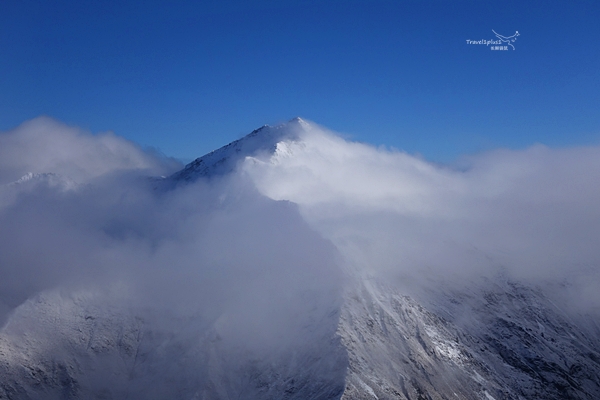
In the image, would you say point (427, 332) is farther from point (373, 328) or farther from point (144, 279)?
point (144, 279)

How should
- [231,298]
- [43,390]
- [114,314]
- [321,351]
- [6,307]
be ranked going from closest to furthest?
[43,390], [321,351], [6,307], [114,314], [231,298]

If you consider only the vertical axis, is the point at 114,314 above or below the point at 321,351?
above

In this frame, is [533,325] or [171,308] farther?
[533,325]

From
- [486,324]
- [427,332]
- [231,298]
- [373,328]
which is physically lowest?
[486,324]

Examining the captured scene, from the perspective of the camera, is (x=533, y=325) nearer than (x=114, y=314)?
No

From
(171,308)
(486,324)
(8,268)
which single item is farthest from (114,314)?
(486,324)

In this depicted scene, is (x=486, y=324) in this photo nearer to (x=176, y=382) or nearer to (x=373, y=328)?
(x=373, y=328)

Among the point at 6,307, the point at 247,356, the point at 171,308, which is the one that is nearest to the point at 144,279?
the point at 171,308

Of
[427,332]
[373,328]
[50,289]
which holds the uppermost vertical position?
[50,289]

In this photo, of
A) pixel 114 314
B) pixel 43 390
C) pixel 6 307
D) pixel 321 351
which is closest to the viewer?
pixel 43 390
